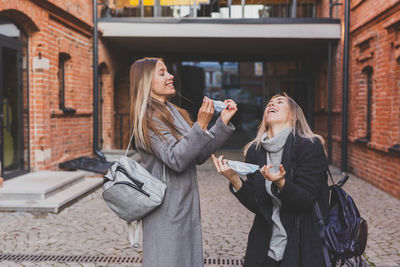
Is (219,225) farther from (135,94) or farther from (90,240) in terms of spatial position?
(135,94)

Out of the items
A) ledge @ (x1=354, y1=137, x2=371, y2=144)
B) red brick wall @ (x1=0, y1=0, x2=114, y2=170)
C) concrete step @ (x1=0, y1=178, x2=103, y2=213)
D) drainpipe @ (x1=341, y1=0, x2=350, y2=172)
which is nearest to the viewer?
concrete step @ (x1=0, y1=178, x2=103, y2=213)

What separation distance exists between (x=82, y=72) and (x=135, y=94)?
8047mm

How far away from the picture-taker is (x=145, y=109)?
84.8 inches

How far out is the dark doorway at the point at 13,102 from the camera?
23.2 ft

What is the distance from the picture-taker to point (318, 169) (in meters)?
2.27

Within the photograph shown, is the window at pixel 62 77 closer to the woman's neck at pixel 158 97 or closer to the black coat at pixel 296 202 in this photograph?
the woman's neck at pixel 158 97

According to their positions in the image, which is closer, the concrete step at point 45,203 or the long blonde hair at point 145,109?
the long blonde hair at point 145,109

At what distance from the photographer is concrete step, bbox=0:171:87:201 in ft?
20.1

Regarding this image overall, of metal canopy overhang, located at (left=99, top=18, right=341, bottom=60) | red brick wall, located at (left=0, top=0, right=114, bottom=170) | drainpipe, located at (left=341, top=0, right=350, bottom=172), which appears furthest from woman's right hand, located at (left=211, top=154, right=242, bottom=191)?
metal canopy overhang, located at (left=99, top=18, right=341, bottom=60)

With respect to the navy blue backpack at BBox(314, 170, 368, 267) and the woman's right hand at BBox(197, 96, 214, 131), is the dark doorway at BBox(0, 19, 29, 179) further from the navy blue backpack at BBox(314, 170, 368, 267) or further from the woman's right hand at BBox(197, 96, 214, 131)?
the navy blue backpack at BBox(314, 170, 368, 267)

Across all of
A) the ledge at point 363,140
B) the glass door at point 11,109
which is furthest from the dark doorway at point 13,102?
the ledge at point 363,140

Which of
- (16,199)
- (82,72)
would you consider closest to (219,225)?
(16,199)

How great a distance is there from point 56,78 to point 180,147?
7.05 metres

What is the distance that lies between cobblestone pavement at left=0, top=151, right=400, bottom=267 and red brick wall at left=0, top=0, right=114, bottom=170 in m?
1.75
